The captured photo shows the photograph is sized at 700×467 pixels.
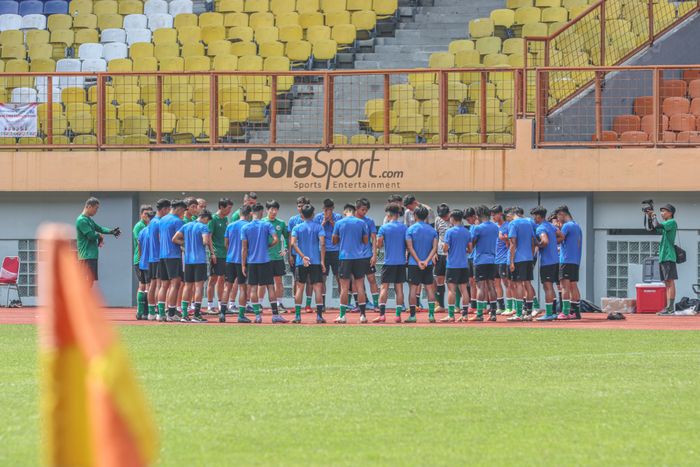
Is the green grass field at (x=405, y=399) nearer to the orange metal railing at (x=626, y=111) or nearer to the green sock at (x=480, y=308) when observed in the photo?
the green sock at (x=480, y=308)

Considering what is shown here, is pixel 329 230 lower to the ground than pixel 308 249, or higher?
higher

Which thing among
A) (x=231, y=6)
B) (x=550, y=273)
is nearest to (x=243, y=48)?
(x=231, y=6)

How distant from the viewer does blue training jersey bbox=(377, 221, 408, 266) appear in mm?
20875

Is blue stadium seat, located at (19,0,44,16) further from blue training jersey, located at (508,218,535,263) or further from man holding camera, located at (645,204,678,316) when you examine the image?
man holding camera, located at (645,204,678,316)

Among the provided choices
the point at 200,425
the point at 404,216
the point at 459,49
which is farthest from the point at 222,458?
the point at 459,49

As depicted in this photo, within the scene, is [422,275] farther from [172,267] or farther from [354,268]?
[172,267]

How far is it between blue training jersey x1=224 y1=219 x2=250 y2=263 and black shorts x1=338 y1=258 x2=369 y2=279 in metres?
1.69

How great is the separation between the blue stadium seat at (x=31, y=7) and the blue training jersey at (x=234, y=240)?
1512 centimetres

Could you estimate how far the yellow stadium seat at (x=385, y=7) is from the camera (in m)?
31.1

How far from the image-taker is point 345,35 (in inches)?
1204

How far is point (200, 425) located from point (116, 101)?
18502 millimetres

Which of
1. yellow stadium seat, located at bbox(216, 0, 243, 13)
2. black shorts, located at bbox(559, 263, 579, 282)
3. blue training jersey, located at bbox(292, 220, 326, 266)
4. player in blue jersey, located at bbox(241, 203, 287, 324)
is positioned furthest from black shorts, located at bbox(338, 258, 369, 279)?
yellow stadium seat, located at bbox(216, 0, 243, 13)

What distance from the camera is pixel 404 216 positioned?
24.1 metres

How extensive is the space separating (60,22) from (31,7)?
76.1 inches
